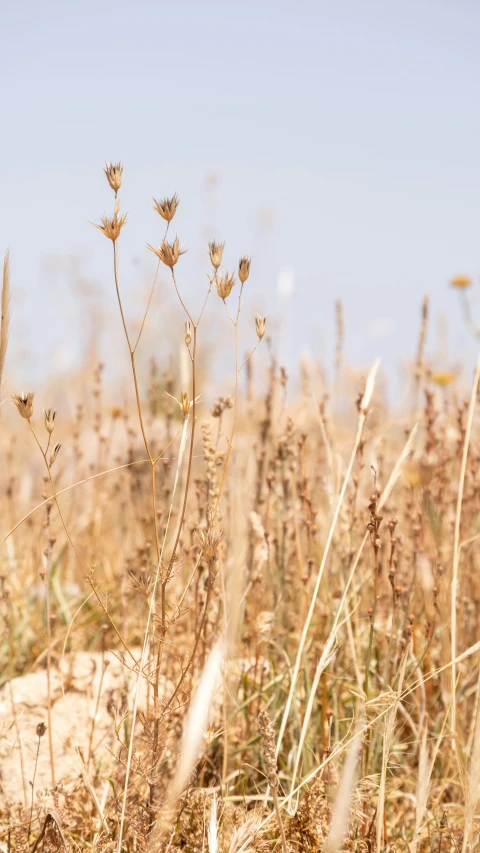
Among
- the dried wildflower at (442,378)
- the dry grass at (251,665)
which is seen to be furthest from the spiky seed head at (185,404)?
the dried wildflower at (442,378)

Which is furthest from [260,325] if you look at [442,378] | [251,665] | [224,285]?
[442,378]

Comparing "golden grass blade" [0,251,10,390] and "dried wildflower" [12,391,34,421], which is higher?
"golden grass blade" [0,251,10,390]

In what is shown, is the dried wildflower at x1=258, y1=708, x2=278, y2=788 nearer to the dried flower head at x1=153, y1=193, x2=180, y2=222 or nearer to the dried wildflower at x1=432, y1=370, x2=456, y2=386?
the dried flower head at x1=153, y1=193, x2=180, y2=222

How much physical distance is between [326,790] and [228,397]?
30.3 inches

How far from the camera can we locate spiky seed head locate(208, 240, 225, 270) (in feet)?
3.43

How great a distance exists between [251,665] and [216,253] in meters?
1.10

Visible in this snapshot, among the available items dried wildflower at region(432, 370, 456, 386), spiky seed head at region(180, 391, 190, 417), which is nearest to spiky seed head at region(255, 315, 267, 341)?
spiky seed head at region(180, 391, 190, 417)

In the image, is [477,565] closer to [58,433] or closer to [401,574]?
[401,574]

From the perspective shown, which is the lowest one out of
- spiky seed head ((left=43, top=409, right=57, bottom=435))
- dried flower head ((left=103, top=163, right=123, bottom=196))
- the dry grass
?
the dry grass

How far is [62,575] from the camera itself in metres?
2.98

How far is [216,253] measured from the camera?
105 centimetres

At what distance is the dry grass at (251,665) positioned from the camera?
1.09 meters

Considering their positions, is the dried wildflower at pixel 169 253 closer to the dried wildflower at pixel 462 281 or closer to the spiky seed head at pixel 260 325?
the spiky seed head at pixel 260 325

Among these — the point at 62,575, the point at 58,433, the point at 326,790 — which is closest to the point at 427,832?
the point at 326,790
